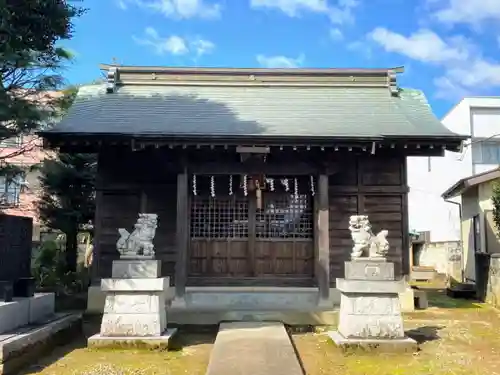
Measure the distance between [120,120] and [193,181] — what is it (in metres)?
2.34

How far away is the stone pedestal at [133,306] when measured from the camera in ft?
27.0

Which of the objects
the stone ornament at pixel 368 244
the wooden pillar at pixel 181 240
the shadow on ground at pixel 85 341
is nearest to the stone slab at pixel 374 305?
the stone ornament at pixel 368 244

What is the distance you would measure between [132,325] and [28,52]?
5.78m

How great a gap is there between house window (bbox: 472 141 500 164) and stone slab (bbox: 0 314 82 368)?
24.0 m

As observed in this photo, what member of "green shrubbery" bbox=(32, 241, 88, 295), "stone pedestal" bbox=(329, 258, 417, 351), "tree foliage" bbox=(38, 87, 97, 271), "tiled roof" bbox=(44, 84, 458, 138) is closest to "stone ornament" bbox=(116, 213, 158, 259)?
"tiled roof" bbox=(44, 84, 458, 138)

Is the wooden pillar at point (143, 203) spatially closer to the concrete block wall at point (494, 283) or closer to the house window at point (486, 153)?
the concrete block wall at point (494, 283)

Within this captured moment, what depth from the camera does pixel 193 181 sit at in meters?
11.4

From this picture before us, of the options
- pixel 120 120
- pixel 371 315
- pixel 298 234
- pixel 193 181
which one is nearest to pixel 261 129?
pixel 193 181

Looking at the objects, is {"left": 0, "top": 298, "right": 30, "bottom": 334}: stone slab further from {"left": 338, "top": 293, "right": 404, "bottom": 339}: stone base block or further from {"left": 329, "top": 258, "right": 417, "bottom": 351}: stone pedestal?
{"left": 338, "top": 293, "right": 404, "bottom": 339}: stone base block

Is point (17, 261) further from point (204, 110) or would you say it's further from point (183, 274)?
point (204, 110)

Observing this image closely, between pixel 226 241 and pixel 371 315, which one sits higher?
pixel 226 241

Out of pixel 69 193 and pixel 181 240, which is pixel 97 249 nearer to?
pixel 181 240

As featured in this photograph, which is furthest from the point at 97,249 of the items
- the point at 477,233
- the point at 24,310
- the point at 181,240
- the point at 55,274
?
the point at 477,233

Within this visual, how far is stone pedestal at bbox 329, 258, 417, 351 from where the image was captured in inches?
320
